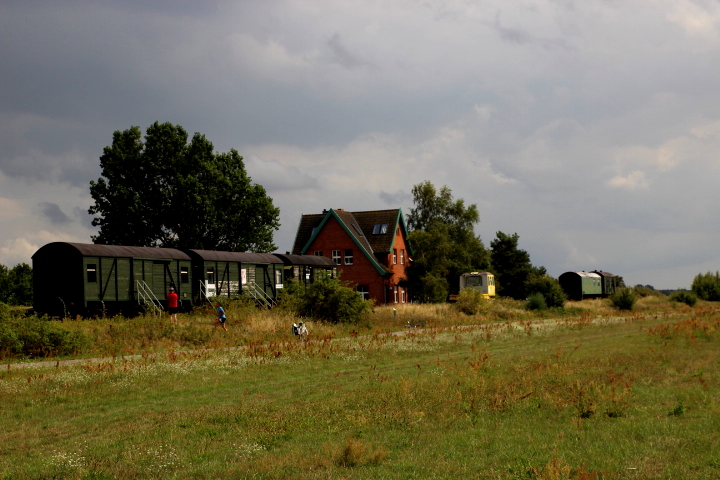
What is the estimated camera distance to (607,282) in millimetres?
89812

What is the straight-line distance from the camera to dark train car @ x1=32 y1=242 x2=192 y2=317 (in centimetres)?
3512

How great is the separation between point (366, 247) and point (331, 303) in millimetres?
26195

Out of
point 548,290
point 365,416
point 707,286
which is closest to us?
point 365,416

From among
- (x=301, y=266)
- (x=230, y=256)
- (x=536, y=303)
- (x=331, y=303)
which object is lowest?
(x=536, y=303)

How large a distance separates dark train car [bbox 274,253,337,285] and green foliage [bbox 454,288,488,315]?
28.6ft

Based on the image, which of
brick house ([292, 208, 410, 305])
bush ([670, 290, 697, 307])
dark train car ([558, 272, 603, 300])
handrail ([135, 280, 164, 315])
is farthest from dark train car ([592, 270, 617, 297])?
handrail ([135, 280, 164, 315])

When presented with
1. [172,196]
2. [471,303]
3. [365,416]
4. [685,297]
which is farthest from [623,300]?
[365,416]

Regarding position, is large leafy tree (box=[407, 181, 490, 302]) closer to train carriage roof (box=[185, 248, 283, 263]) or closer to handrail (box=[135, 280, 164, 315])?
train carriage roof (box=[185, 248, 283, 263])

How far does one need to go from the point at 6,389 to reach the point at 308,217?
51644 mm

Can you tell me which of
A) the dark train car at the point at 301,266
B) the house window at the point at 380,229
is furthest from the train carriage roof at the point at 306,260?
the house window at the point at 380,229

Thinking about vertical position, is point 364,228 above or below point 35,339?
above

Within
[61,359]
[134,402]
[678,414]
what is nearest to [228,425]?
[134,402]

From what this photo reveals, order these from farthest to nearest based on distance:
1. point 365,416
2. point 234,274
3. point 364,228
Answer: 1. point 364,228
2. point 234,274
3. point 365,416

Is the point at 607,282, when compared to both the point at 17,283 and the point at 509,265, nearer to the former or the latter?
the point at 509,265
